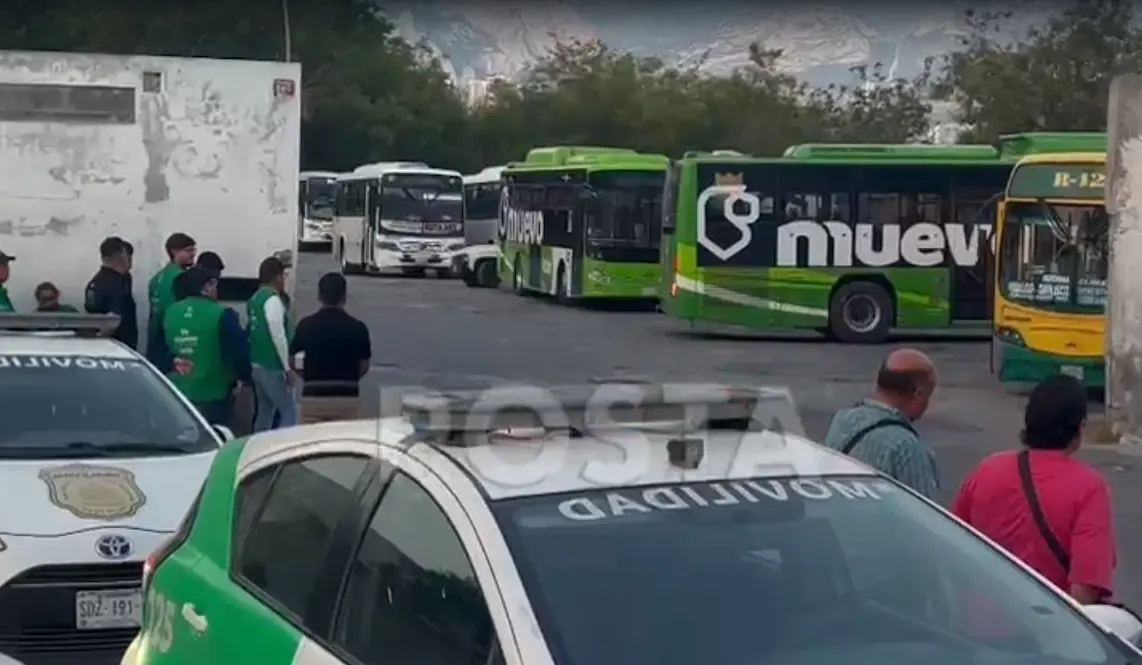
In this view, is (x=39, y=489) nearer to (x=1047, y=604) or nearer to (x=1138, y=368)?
(x=1047, y=604)

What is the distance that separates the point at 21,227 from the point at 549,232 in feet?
74.0

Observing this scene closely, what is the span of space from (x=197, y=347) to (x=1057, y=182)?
12680mm

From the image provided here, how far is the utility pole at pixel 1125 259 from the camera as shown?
16203 millimetres

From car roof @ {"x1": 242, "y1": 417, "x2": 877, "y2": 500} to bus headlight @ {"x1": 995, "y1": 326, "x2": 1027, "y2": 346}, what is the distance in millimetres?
16869

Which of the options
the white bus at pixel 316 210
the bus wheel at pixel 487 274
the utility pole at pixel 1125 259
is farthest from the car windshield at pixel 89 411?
the white bus at pixel 316 210

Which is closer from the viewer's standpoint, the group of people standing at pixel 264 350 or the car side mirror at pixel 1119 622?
the car side mirror at pixel 1119 622

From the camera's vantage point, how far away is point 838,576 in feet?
14.1

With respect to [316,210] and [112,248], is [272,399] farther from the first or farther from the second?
[316,210]

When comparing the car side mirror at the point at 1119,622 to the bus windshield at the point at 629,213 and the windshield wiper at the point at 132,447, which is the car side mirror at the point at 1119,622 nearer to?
the windshield wiper at the point at 132,447

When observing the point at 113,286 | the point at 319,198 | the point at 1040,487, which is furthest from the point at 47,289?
the point at 319,198

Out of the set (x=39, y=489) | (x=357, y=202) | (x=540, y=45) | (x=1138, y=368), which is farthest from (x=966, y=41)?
(x=39, y=489)

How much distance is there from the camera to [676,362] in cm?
2525

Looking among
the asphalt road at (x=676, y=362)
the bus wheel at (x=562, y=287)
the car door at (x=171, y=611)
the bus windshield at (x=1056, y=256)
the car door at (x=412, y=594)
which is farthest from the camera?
the bus wheel at (x=562, y=287)

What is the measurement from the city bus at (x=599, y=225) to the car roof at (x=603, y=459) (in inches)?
1147
